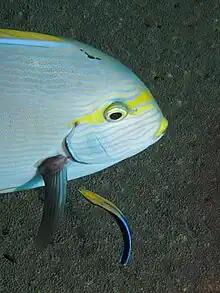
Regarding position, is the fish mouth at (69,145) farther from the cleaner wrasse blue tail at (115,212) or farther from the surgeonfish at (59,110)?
the cleaner wrasse blue tail at (115,212)

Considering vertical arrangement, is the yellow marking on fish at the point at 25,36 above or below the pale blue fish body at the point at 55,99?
above

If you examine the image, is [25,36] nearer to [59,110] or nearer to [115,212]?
[59,110]

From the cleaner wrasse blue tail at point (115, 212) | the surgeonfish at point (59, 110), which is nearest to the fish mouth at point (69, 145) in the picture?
the surgeonfish at point (59, 110)

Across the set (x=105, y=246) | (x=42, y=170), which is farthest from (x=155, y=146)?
(x=42, y=170)

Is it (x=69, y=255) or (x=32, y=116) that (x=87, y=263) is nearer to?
(x=69, y=255)

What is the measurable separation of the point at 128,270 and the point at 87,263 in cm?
8

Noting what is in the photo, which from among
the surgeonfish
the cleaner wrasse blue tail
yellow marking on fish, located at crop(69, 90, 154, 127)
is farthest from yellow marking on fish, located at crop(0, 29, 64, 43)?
the cleaner wrasse blue tail

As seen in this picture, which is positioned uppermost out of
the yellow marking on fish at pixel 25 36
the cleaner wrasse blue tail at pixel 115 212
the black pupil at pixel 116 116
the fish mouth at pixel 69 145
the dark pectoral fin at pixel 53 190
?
the yellow marking on fish at pixel 25 36

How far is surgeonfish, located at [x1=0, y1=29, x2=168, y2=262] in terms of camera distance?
727 millimetres

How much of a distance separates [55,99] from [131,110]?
0.36 ft

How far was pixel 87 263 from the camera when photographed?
3.46 ft

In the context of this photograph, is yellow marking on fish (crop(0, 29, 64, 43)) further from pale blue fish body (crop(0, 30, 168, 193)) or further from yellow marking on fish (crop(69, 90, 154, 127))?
yellow marking on fish (crop(69, 90, 154, 127))

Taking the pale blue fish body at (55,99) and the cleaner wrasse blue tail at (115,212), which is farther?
the cleaner wrasse blue tail at (115,212)

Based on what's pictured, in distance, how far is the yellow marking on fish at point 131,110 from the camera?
0.75m
